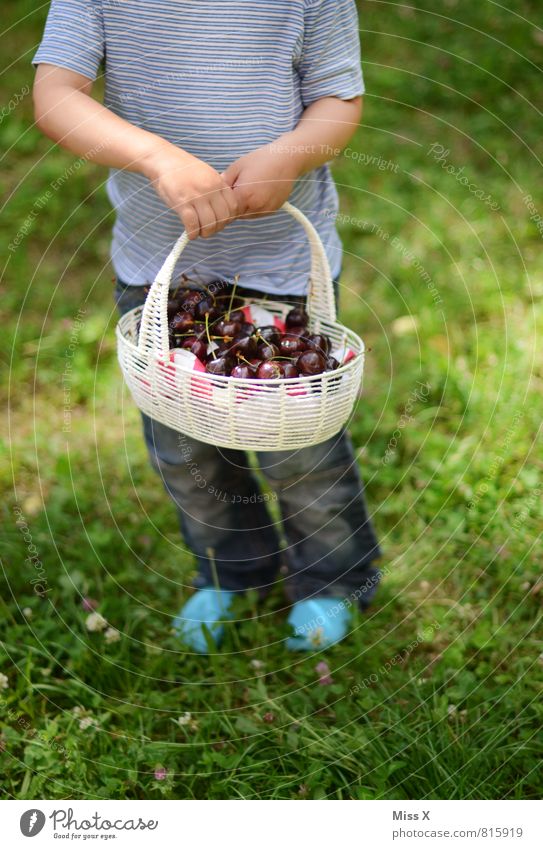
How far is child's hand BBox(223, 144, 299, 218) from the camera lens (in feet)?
3.85

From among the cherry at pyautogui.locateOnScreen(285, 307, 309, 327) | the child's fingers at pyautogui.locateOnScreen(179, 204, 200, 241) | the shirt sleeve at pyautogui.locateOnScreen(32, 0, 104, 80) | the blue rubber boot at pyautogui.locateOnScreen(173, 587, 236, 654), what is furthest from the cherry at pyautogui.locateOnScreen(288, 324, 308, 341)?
the blue rubber boot at pyautogui.locateOnScreen(173, 587, 236, 654)

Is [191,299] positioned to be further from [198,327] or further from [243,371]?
[243,371]

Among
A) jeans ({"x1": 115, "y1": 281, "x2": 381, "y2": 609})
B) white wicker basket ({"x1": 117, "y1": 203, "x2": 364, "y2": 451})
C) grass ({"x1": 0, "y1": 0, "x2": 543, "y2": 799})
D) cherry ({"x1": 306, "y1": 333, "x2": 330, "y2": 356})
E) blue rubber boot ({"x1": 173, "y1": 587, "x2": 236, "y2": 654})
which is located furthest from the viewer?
blue rubber boot ({"x1": 173, "y1": 587, "x2": 236, "y2": 654})

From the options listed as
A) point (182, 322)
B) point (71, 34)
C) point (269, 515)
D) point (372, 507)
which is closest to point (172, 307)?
point (182, 322)

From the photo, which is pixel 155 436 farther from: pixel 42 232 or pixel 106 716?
pixel 42 232

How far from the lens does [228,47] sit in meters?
1.26

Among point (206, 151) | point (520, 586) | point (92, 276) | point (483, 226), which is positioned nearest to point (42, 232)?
point (92, 276)

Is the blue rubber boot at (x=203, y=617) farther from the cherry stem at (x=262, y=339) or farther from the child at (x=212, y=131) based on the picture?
the cherry stem at (x=262, y=339)

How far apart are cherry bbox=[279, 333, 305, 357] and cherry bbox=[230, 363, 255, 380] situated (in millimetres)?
75

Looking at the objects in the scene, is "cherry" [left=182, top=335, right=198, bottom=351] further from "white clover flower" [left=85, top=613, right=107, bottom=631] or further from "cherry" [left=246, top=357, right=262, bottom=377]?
"white clover flower" [left=85, top=613, right=107, bottom=631]

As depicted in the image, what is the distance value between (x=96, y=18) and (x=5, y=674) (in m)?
1.11

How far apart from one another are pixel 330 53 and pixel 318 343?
0.44m

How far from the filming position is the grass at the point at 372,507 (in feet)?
4.66

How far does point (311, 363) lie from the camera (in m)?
1.17
